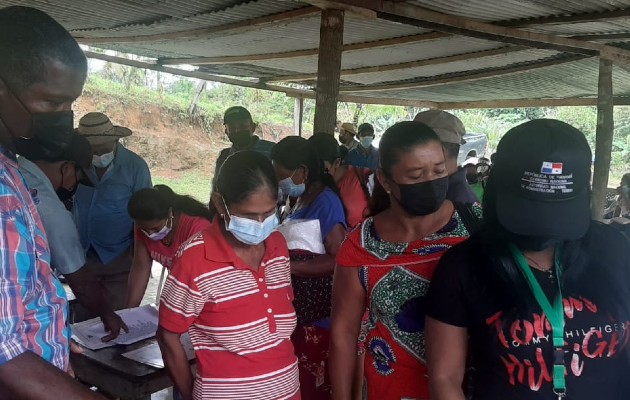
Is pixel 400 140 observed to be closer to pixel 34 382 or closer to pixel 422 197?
Answer: pixel 422 197

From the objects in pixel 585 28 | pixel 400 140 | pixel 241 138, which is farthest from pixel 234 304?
pixel 585 28

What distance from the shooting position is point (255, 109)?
2077 cm

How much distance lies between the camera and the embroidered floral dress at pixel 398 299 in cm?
164

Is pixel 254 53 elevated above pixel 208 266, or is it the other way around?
pixel 254 53

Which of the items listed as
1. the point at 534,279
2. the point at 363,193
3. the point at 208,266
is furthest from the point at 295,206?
the point at 534,279

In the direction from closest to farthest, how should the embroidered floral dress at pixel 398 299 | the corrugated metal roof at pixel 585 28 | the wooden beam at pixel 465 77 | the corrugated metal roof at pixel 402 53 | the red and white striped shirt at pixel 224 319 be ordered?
1. the embroidered floral dress at pixel 398 299
2. the red and white striped shirt at pixel 224 319
3. the corrugated metal roof at pixel 585 28
4. the corrugated metal roof at pixel 402 53
5. the wooden beam at pixel 465 77

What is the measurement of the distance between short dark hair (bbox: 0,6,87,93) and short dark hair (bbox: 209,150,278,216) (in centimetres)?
84

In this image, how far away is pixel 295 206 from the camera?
2842mm

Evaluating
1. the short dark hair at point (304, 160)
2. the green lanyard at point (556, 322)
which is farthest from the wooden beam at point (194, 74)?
the green lanyard at point (556, 322)

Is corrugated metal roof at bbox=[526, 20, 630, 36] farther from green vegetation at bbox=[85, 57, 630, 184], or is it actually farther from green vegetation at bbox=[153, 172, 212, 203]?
green vegetation at bbox=[85, 57, 630, 184]

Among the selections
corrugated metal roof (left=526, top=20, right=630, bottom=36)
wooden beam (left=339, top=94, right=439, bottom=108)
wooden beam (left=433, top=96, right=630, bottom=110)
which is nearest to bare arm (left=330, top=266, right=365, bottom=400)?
corrugated metal roof (left=526, top=20, right=630, bottom=36)

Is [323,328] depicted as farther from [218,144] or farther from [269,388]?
[218,144]

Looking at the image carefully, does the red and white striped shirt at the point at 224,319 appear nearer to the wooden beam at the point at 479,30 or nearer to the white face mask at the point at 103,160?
the white face mask at the point at 103,160

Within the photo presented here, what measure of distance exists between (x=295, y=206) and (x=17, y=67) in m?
1.86
